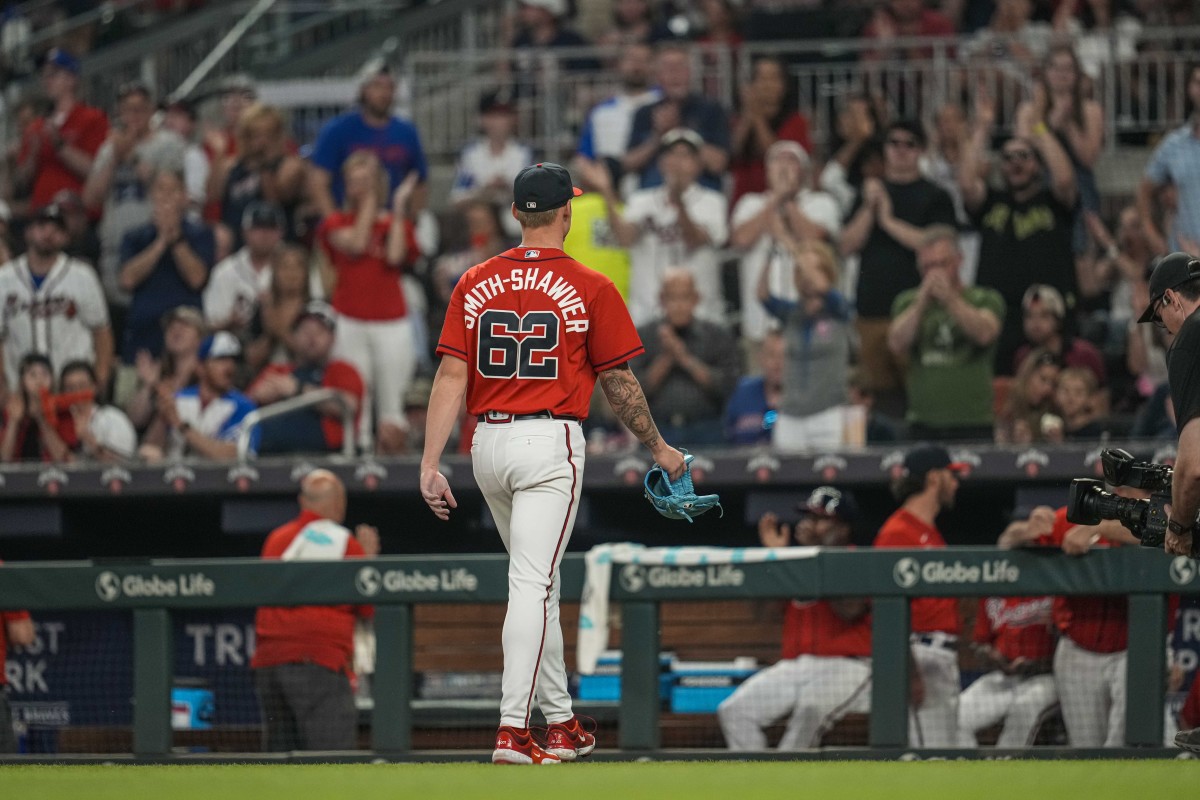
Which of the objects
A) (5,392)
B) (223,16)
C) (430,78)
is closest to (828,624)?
(5,392)

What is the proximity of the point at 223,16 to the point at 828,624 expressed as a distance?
11.5 meters

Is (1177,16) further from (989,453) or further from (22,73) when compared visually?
(22,73)

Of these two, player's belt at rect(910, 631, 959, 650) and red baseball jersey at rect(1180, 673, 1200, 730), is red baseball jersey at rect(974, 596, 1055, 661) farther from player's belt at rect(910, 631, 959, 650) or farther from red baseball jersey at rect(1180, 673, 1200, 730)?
red baseball jersey at rect(1180, 673, 1200, 730)

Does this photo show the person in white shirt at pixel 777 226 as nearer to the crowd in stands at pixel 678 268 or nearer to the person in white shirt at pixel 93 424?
the crowd in stands at pixel 678 268

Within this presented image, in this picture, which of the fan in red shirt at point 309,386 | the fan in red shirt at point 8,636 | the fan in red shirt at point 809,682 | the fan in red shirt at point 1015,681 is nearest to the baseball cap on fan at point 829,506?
the fan in red shirt at point 809,682

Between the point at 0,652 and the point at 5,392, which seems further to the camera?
the point at 5,392

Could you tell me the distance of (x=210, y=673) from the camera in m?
10.0

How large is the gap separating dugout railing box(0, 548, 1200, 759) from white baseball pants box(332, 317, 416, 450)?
3138mm

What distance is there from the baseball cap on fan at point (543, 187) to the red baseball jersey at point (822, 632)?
3045mm

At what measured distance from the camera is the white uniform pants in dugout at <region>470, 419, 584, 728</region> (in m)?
6.49

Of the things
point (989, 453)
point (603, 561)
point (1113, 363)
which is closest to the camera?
point (603, 561)

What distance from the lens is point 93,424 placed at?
11.5m

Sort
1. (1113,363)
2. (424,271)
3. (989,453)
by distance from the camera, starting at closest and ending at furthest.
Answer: (989,453), (1113,363), (424,271)

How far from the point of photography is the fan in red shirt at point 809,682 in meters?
8.83
